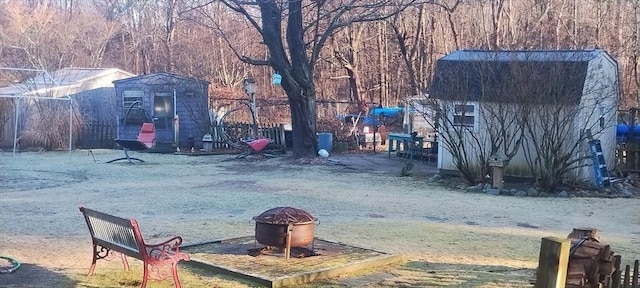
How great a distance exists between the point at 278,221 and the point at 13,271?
265 cm

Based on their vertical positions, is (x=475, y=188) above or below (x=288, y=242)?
below

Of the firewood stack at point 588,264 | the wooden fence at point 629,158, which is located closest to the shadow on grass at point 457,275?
the firewood stack at point 588,264

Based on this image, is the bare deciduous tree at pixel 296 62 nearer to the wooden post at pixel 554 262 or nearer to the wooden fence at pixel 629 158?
the wooden fence at pixel 629 158

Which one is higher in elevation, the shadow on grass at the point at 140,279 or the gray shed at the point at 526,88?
the gray shed at the point at 526,88

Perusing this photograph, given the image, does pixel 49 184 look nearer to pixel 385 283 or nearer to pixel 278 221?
pixel 278 221

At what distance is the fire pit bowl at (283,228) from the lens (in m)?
7.87

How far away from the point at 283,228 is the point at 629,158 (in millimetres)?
13389

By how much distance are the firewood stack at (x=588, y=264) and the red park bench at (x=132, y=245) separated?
344 cm

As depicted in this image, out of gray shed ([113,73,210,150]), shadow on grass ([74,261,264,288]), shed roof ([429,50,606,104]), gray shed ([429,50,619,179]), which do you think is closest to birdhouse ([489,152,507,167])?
gray shed ([429,50,619,179])

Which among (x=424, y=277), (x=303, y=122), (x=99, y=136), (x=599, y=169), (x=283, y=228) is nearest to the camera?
(x=424, y=277)

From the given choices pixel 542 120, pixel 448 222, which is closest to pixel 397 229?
pixel 448 222

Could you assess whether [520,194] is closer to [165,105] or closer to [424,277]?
[424,277]

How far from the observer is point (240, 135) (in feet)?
89.5

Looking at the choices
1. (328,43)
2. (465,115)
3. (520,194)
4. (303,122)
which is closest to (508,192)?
(520,194)
